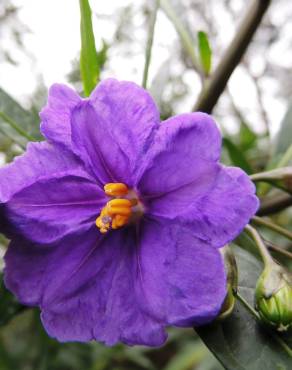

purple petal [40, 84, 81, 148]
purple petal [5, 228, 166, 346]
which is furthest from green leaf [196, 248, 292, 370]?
purple petal [40, 84, 81, 148]

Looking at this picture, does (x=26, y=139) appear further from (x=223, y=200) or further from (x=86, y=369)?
(x=86, y=369)

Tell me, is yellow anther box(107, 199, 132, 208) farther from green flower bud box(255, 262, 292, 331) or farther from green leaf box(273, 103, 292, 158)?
green leaf box(273, 103, 292, 158)

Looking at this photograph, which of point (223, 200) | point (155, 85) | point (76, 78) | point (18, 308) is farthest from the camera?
point (76, 78)

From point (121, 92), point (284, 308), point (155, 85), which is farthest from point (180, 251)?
point (155, 85)

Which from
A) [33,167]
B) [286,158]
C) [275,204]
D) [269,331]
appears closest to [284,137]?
[286,158]

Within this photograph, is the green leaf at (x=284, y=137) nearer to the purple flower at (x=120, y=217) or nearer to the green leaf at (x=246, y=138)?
the green leaf at (x=246, y=138)

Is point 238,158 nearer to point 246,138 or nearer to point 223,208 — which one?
point 223,208

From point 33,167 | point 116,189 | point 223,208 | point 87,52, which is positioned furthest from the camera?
point 87,52
